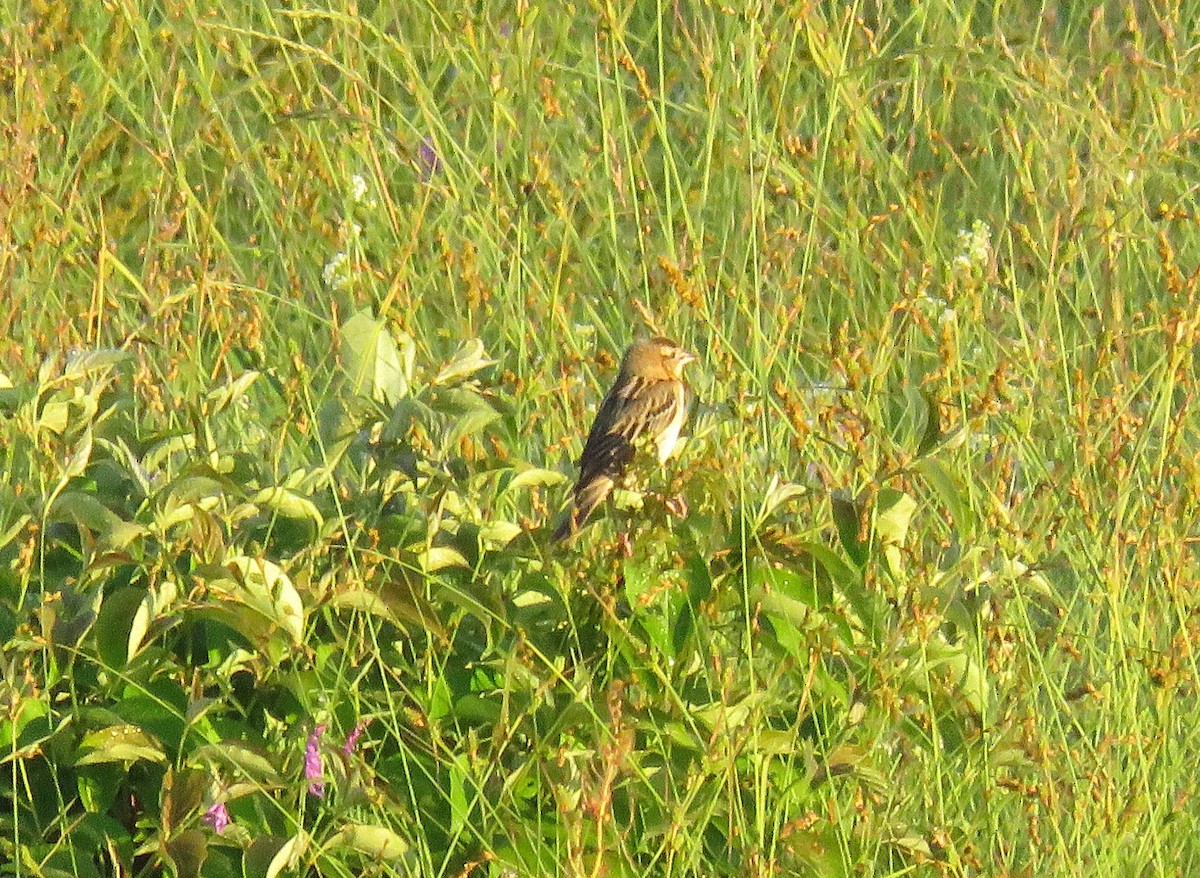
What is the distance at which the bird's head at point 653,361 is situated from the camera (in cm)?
418

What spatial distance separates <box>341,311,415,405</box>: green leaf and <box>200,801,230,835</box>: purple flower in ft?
2.10

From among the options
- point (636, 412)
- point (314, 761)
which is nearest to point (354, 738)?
point (314, 761)

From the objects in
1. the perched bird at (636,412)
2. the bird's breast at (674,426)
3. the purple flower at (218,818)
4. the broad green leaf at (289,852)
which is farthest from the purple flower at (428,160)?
the broad green leaf at (289,852)

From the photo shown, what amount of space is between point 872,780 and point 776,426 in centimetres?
87

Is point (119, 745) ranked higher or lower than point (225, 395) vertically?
lower

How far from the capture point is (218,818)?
2662mm

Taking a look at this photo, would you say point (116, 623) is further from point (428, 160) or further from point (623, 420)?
point (428, 160)

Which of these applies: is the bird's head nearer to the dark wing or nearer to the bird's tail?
the dark wing

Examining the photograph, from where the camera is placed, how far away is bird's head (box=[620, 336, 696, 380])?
4.18 metres

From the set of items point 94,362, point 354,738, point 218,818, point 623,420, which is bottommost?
point 623,420

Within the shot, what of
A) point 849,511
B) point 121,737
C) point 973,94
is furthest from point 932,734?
point 973,94

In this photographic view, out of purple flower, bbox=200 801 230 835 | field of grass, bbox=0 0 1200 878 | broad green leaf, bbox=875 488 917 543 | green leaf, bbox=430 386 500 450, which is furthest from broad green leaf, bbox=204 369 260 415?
broad green leaf, bbox=875 488 917 543

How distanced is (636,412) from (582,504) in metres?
0.90

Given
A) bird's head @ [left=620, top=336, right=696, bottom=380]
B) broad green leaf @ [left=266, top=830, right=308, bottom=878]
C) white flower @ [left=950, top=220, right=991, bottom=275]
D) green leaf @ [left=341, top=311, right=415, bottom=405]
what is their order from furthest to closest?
bird's head @ [left=620, top=336, right=696, bottom=380] < white flower @ [left=950, top=220, right=991, bottom=275] < green leaf @ [left=341, top=311, right=415, bottom=405] < broad green leaf @ [left=266, top=830, right=308, bottom=878]
